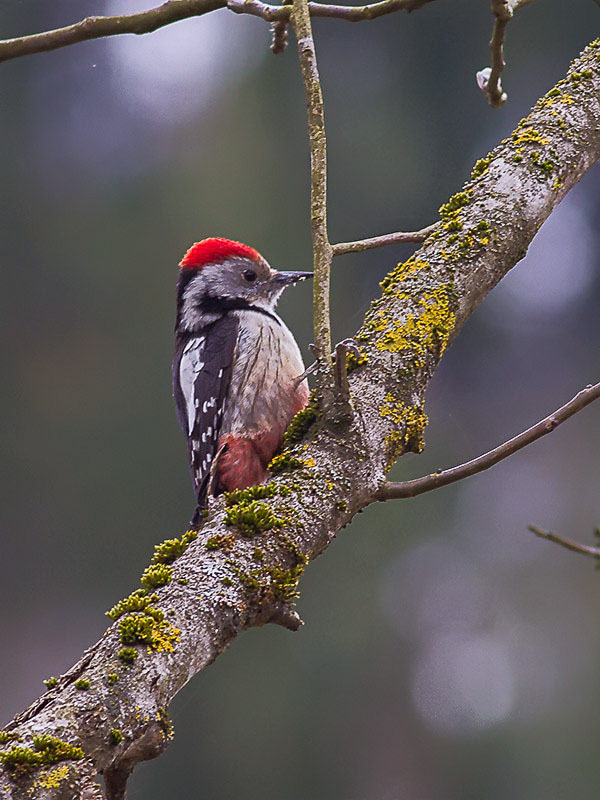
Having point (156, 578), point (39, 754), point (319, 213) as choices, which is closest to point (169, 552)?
point (156, 578)

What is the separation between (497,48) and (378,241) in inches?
26.6

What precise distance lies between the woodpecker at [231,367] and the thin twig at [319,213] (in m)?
0.68

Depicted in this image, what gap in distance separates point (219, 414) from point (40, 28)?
40.5 feet

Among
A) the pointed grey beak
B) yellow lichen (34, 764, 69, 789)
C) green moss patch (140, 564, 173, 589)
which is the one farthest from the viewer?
the pointed grey beak

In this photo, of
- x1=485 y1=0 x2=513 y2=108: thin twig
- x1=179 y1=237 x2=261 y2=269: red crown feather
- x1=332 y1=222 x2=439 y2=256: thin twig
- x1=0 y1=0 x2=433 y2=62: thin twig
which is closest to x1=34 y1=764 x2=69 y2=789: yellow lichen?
x1=332 y1=222 x2=439 y2=256: thin twig

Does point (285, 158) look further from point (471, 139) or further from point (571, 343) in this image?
point (571, 343)

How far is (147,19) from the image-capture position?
5.93 feet

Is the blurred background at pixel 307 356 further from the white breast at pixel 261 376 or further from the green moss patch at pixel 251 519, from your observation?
the green moss patch at pixel 251 519

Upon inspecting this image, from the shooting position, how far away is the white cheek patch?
2.95m

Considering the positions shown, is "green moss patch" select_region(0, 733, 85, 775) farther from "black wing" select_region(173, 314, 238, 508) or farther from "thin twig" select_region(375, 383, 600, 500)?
"black wing" select_region(173, 314, 238, 508)

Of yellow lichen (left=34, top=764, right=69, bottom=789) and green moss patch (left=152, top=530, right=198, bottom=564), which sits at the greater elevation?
green moss patch (left=152, top=530, right=198, bottom=564)

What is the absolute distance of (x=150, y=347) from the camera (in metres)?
12.0

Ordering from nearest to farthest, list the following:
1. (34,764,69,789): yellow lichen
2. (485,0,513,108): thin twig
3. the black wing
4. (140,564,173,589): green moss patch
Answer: (34,764,69,789): yellow lichen < (140,564,173,589): green moss patch < (485,0,513,108): thin twig < the black wing

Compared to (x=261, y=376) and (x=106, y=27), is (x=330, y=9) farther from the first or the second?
(x=261, y=376)
